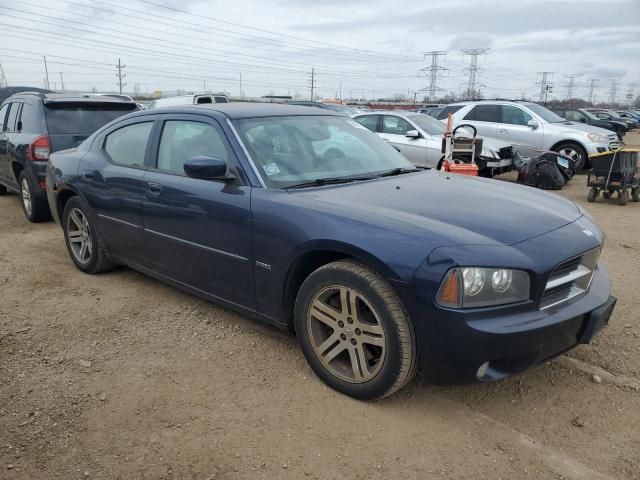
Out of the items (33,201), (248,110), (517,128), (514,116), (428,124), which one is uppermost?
(248,110)

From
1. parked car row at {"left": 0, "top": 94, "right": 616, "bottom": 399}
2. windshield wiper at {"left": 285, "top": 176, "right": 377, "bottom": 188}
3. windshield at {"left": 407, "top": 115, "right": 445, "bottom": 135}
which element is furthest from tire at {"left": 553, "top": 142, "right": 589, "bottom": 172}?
windshield wiper at {"left": 285, "top": 176, "right": 377, "bottom": 188}

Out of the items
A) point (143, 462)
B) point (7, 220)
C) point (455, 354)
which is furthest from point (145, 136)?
point (7, 220)

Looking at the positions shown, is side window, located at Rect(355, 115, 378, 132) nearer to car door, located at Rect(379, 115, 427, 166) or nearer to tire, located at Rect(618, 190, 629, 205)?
car door, located at Rect(379, 115, 427, 166)

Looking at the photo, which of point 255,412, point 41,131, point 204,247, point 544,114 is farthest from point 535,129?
point 255,412

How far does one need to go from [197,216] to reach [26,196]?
188 inches

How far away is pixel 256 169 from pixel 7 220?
18.3 ft

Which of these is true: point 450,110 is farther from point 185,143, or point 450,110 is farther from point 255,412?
point 255,412

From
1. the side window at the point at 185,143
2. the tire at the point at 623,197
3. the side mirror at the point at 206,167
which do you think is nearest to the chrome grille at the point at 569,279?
the side mirror at the point at 206,167

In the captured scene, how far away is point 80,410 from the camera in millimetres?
2795

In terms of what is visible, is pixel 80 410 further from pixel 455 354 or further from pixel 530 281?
pixel 530 281

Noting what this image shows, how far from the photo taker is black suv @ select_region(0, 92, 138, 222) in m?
6.64

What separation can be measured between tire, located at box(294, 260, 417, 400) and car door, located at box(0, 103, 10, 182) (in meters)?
6.52

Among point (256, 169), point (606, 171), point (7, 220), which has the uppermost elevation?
point (256, 169)

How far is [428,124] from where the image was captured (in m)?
11.2
